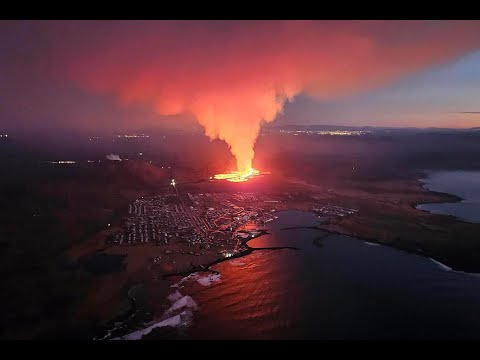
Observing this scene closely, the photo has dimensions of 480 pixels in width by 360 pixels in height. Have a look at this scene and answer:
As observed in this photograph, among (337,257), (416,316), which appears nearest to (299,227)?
(337,257)

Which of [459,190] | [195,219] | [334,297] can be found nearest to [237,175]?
[195,219]

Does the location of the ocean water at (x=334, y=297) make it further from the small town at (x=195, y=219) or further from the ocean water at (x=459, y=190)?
the ocean water at (x=459, y=190)

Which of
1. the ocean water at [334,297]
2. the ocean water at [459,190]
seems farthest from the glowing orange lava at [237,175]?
the ocean water at [334,297]

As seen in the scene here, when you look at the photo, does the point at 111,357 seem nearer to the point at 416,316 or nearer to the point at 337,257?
the point at 416,316

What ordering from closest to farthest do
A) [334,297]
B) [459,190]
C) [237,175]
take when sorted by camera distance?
[334,297] → [459,190] → [237,175]

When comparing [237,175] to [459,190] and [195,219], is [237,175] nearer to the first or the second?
[195,219]
